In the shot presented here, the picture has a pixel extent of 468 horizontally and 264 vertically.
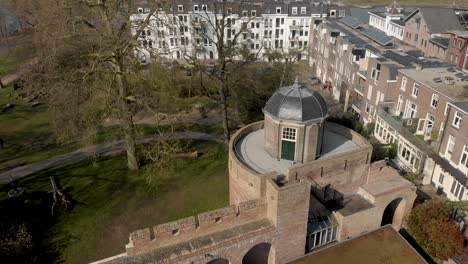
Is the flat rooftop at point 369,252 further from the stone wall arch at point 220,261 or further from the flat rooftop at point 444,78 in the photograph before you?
the flat rooftop at point 444,78

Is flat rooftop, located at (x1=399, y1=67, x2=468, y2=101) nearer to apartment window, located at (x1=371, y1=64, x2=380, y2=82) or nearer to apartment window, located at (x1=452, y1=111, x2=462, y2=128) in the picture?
apartment window, located at (x1=452, y1=111, x2=462, y2=128)

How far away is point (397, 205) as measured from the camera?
92.4 feet

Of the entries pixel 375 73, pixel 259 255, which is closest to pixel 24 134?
pixel 259 255

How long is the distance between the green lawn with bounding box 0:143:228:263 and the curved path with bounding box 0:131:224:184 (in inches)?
59.2

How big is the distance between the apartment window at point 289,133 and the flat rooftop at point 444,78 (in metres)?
17.3

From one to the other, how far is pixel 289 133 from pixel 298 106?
7.02 feet

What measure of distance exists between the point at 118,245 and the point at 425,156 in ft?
95.7

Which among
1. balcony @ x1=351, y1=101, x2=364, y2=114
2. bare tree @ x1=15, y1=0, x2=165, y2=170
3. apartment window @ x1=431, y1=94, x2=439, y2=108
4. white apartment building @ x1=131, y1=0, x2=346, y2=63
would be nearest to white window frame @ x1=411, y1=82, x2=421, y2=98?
apartment window @ x1=431, y1=94, x2=439, y2=108

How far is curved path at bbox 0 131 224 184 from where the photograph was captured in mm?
36094

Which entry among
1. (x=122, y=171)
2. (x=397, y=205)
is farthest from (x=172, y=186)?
(x=397, y=205)

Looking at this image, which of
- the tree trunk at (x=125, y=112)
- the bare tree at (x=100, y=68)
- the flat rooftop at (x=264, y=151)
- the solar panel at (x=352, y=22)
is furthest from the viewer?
the solar panel at (x=352, y=22)

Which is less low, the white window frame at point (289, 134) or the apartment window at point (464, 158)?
the white window frame at point (289, 134)

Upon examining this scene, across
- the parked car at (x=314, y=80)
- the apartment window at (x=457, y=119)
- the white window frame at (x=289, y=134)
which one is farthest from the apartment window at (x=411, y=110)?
the parked car at (x=314, y=80)

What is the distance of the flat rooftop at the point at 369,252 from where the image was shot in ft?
76.7
